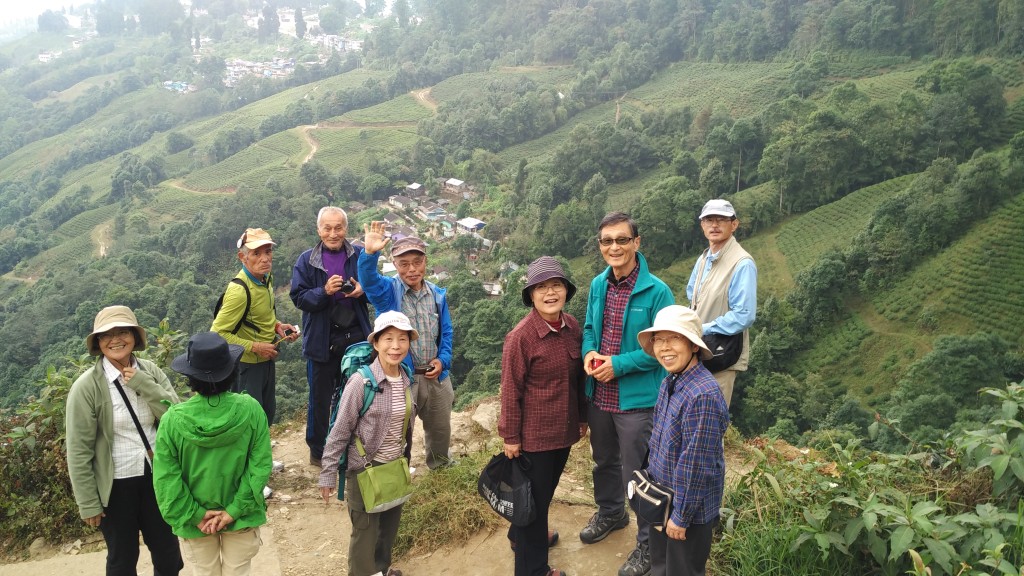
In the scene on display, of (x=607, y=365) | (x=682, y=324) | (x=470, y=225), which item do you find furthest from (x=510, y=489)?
(x=470, y=225)

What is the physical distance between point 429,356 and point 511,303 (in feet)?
60.7

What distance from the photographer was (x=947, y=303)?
17750mm

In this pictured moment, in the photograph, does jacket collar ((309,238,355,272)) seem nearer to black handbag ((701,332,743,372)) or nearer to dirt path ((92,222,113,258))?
black handbag ((701,332,743,372))

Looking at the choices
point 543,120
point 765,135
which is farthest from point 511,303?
point 543,120

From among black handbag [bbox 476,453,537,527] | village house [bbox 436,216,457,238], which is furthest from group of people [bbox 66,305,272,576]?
village house [bbox 436,216,457,238]

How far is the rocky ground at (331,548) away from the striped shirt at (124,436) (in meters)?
1.02

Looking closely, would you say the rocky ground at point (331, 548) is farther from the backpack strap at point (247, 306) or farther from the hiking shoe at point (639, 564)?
the backpack strap at point (247, 306)

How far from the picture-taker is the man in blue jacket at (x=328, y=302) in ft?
11.8

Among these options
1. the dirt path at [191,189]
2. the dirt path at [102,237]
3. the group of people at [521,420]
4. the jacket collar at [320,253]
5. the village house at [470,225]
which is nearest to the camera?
the group of people at [521,420]

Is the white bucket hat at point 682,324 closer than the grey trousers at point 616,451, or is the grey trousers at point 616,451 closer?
the white bucket hat at point 682,324

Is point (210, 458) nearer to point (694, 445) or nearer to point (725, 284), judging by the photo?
point (694, 445)

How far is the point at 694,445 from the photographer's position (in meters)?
2.17

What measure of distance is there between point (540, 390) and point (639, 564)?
87 centimetres

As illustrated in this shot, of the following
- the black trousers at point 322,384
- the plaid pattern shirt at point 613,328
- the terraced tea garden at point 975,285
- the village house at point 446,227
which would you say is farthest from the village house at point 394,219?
the plaid pattern shirt at point 613,328
